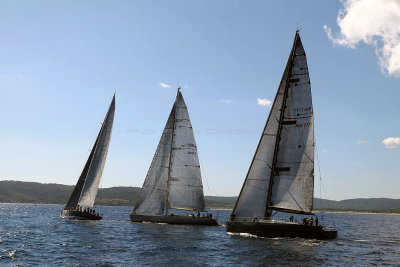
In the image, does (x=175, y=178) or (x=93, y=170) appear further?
(x=93, y=170)

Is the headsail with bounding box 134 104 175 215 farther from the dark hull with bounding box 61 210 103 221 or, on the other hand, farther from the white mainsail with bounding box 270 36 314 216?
the white mainsail with bounding box 270 36 314 216

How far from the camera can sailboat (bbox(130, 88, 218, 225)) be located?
5322 centimetres

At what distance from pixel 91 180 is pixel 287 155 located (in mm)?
35907

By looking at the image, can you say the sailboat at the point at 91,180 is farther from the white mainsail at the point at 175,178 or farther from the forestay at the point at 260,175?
the forestay at the point at 260,175

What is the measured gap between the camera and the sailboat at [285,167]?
36141mm

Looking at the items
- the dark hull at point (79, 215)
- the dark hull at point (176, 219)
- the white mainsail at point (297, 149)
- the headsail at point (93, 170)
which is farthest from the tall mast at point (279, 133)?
the headsail at point (93, 170)

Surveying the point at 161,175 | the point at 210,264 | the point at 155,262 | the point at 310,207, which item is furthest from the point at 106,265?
the point at 161,175

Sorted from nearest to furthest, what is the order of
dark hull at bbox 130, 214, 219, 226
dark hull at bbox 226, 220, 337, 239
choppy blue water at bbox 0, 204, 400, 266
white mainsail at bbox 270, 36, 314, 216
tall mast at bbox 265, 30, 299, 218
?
choppy blue water at bbox 0, 204, 400, 266, dark hull at bbox 226, 220, 337, 239, white mainsail at bbox 270, 36, 314, 216, tall mast at bbox 265, 30, 299, 218, dark hull at bbox 130, 214, 219, 226

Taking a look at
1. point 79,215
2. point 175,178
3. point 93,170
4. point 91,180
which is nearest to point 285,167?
point 175,178

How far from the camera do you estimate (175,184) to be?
175 ft

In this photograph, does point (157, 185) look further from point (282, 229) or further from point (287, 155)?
point (282, 229)

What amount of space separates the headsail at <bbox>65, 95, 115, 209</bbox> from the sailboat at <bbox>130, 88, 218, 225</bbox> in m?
9.57

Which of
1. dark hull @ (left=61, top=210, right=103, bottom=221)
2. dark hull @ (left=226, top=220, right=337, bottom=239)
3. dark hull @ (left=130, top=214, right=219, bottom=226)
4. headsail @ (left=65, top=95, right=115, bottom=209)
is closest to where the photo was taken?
dark hull @ (left=226, top=220, right=337, bottom=239)

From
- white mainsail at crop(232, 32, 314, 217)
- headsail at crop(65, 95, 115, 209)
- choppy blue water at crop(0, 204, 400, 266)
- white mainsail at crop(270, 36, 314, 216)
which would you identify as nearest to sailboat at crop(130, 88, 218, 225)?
headsail at crop(65, 95, 115, 209)
